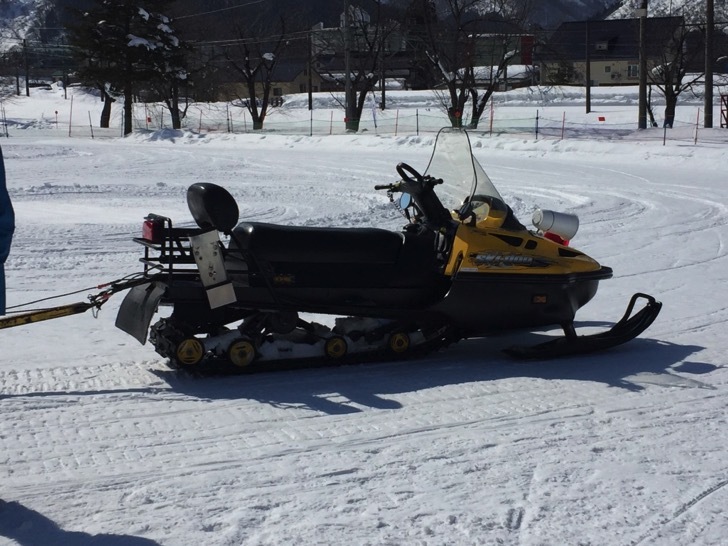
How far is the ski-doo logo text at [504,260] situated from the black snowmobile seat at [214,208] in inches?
60.8

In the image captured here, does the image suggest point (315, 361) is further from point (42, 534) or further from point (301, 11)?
point (301, 11)

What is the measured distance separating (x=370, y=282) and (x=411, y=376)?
619mm

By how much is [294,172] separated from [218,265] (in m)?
15.3

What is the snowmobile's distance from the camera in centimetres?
550

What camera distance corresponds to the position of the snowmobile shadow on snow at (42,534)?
3.44m

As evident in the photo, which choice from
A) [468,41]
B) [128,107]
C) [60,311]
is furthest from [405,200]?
[128,107]

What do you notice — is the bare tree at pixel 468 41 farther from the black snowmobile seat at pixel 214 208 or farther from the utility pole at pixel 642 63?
the black snowmobile seat at pixel 214 208

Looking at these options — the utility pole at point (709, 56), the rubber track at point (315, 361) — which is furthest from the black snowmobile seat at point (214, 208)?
the utility pole at point (709, 56)

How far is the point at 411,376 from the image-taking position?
5.76 meters

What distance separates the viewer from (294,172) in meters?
20.5

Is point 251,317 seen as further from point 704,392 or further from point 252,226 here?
point 704,392

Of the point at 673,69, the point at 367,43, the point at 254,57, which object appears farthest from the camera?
the point at 254,57

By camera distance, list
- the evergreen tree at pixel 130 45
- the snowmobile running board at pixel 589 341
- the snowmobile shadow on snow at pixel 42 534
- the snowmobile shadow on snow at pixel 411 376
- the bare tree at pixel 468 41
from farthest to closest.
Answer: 1. the evergreen tree at pixel 130 45
2. the bare tree at pixel 468 41
3. the snowmobile running board at pixel 589 341
4. the snowmobile shadow on snow at pixel 411 376
5. the snowmobile shadow on snow at pixel 42 534

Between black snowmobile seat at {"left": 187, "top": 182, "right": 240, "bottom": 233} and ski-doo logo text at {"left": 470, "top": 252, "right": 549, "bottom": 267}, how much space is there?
1.54 meters
